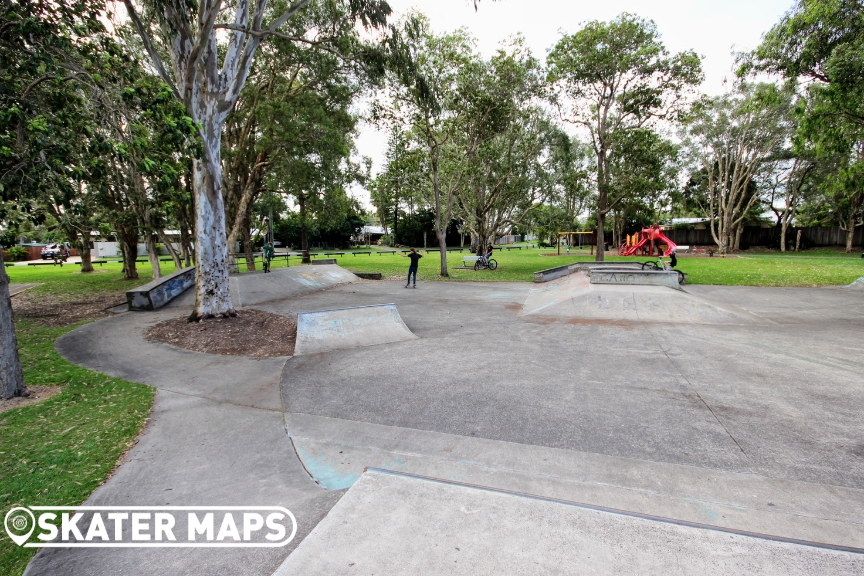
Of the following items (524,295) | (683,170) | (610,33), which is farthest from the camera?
(683,170)

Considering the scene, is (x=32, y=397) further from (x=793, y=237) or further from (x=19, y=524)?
(x=793, y=237)

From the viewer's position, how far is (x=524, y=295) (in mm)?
14203

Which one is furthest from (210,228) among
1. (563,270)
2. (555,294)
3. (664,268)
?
(664,268)

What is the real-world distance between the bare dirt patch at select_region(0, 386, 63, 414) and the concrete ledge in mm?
7311

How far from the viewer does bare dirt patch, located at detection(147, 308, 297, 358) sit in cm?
776

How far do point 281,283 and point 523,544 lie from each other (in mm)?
15030

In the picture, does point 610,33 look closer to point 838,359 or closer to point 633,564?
point 838,359

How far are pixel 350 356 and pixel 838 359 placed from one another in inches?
319

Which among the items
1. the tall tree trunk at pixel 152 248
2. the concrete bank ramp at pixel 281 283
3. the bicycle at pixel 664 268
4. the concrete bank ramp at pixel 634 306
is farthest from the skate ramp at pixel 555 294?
the tall tree trunk at pixel 152 248

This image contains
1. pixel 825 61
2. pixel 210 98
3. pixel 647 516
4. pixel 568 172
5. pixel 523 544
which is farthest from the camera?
pixel 568 172

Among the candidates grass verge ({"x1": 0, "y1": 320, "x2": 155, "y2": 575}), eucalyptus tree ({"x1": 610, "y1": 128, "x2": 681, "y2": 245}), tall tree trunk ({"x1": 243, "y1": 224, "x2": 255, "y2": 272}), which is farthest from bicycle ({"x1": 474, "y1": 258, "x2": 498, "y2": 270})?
grass verge ({"x1": 0, "y1": 320, "x2": 155, "y2": 575})

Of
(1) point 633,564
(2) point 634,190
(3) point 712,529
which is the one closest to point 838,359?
(3) point 712,529

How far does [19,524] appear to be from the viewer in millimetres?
2838

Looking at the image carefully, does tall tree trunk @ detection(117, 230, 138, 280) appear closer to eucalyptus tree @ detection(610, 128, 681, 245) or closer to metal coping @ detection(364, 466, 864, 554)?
metal coping @ detection(364, 466, 864, 554)
